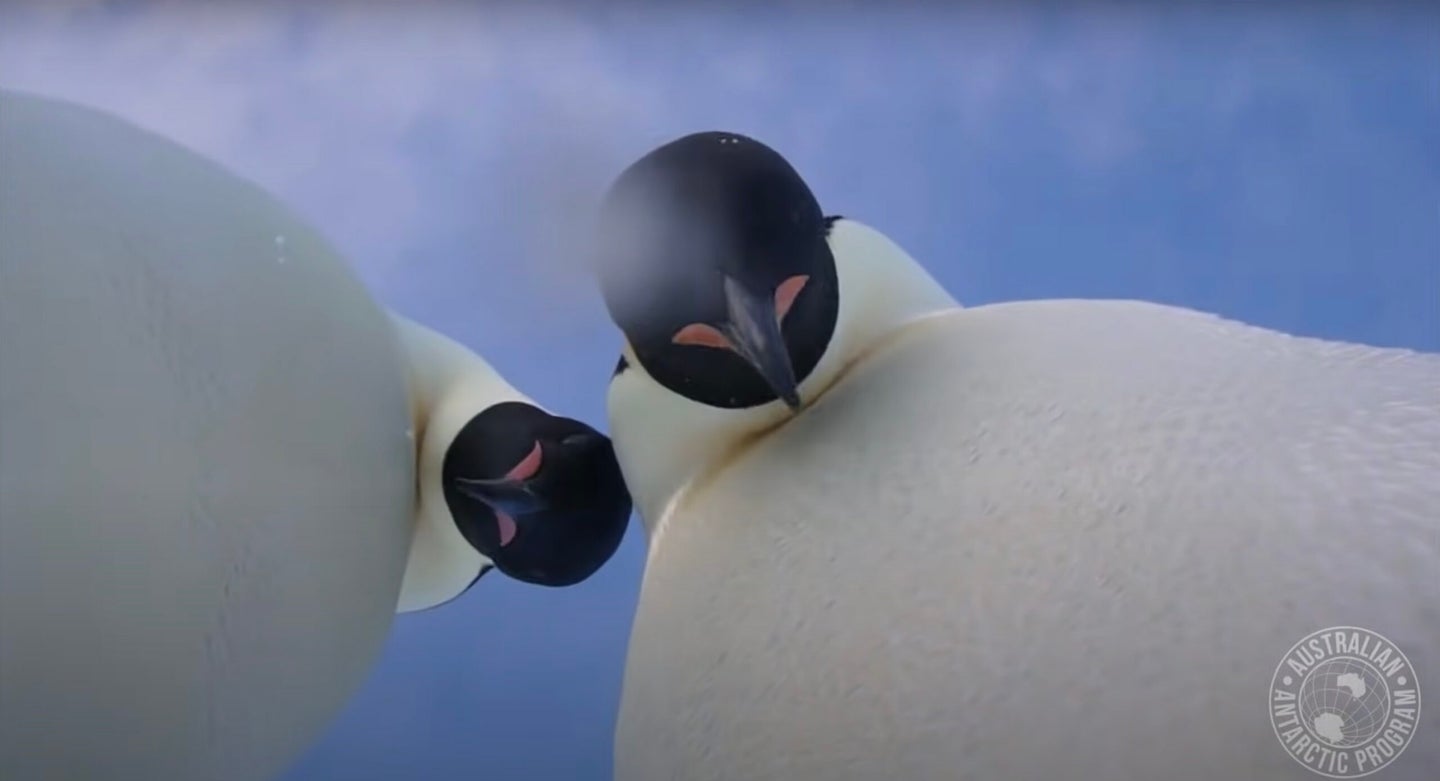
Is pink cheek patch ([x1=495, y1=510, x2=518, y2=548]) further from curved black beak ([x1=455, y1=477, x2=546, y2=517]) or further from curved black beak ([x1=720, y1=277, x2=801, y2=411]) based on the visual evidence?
curved black beak ([x1=720, y1=277, x2=801, y2=411])

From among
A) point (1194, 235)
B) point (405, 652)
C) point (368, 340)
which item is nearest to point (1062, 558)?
point (368, 340)

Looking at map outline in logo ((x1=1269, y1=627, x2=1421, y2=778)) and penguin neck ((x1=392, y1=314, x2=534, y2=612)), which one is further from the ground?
map outline in logo ((x1=1269, y1=627, x2=1421, y2=778))

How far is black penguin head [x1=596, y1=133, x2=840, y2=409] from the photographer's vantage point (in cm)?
67

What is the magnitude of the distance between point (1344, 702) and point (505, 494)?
0.70 m

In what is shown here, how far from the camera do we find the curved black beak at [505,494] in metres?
1.04

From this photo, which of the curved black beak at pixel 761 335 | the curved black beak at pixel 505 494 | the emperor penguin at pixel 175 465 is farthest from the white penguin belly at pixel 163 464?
the curved black beak at pixel 761 335

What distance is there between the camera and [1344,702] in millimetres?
465

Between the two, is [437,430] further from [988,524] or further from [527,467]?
[988,524]

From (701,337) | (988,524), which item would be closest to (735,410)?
(701,337)

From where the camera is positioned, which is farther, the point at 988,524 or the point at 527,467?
the point at 527,467

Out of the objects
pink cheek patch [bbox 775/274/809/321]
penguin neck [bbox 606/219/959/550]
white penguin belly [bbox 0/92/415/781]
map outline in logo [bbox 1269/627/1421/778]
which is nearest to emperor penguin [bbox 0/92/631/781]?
white penguin belly [bbox 0/92/415/781]

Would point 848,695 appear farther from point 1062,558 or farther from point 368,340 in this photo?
point 368,340

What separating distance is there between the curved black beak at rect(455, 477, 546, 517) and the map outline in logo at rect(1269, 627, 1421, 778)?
0.67 meters

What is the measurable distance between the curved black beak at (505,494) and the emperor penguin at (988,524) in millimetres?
235
